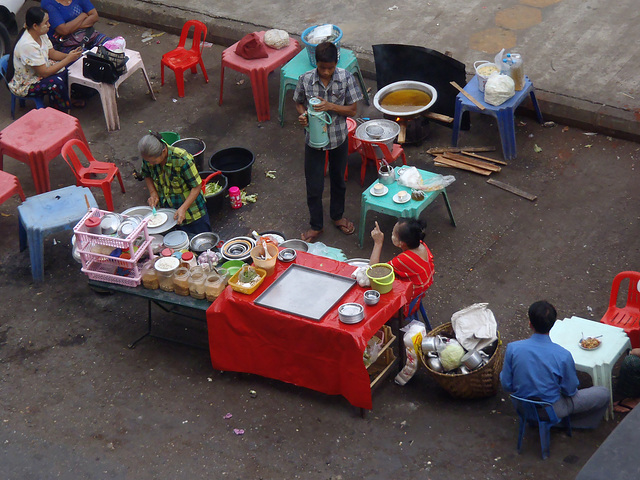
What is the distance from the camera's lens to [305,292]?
6258mm

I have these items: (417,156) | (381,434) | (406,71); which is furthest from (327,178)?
(381,434)

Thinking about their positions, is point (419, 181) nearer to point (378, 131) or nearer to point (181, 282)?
point (378, 131)

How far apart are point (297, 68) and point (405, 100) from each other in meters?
1.45

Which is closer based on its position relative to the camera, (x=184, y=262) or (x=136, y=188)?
(x=184, y=262)

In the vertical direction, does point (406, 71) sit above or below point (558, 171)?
above

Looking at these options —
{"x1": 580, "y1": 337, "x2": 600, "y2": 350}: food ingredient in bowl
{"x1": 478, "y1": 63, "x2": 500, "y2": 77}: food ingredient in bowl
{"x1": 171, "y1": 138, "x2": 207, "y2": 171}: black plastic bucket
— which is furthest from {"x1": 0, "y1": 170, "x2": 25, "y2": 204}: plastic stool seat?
{"x1": 580, "y1": 337, "x2": 600, "y2": 350}: food ingredient in bowl

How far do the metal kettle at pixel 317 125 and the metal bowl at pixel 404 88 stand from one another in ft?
6.03

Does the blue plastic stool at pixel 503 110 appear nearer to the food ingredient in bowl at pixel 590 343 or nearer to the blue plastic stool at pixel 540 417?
the food ingredient in bowl at pixel 590 343

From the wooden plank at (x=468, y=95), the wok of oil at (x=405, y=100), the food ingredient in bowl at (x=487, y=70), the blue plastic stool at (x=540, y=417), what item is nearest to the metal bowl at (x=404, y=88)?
the wok of oil at (x=405, y=100)

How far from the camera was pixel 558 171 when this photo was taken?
28.7 ft

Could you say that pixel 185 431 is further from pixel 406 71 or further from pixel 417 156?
pixel 406 71

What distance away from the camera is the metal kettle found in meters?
7.31

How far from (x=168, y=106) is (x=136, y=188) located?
185cm

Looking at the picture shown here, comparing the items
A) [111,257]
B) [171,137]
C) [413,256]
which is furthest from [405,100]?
[111,257]
